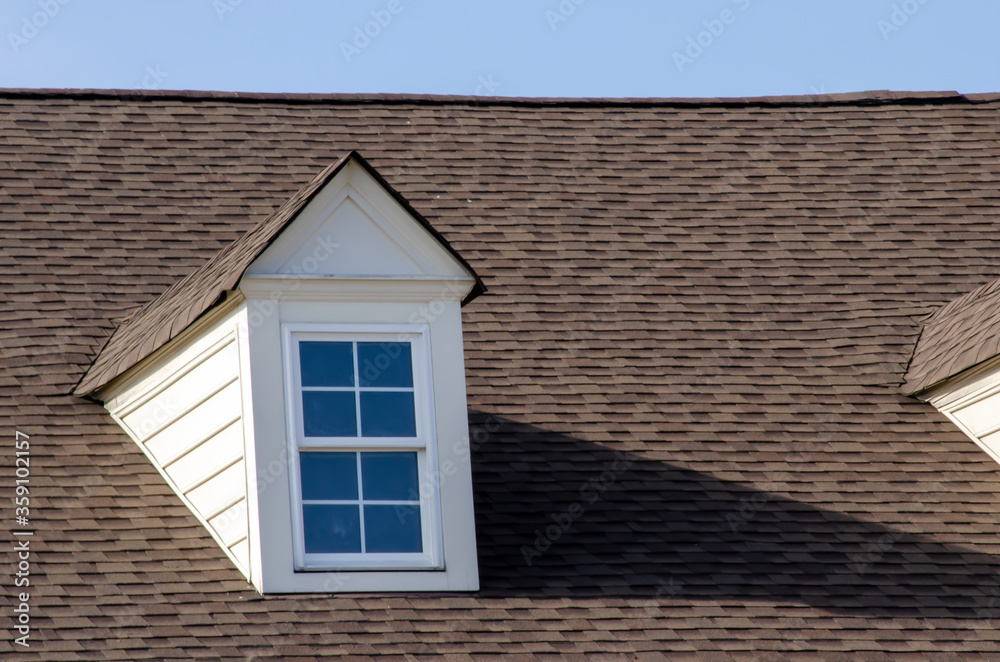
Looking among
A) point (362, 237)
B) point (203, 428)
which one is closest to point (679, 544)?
point (362, 237)

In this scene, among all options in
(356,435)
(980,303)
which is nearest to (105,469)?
(356,435)

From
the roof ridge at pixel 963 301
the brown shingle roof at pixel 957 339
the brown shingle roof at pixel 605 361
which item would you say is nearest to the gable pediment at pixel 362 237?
the brown shingle roof at pixel 605 361

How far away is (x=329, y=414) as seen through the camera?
8.12m

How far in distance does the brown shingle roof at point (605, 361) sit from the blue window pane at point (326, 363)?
1093 millimetres

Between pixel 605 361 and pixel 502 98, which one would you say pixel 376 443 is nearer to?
pixel 605 361

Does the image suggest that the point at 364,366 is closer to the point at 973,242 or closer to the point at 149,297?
the point at 149,297

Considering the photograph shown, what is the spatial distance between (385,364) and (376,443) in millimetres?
504

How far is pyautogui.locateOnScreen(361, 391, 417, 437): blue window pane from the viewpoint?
815 cm

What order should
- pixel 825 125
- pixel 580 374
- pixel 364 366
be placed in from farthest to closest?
pixel 825 125 → pixel 580 374 → pixel 364 366

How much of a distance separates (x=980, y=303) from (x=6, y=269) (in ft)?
22.4

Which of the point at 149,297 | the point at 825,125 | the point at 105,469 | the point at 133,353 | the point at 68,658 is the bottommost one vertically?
the point at 68,658

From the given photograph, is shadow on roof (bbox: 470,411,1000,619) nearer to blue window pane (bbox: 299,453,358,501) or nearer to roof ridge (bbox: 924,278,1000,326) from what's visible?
blue window pane (bbox: 299,453,358,501)

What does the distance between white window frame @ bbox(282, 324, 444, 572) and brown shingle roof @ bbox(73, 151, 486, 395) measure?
1.53 ft

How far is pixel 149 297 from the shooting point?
9852mm
